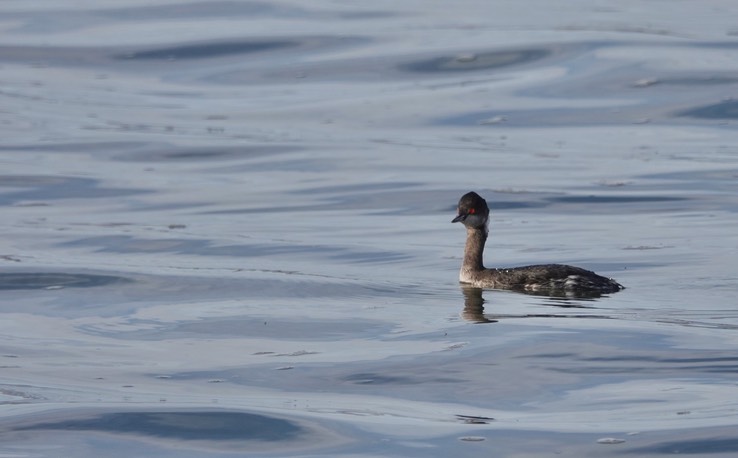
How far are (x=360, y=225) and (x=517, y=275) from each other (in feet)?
12.4

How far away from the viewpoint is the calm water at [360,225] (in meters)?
9.18

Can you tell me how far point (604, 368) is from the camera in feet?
33.1

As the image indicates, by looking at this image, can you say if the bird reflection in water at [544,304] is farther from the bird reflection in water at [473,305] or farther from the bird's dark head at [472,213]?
the bird's dark head at [472,213]

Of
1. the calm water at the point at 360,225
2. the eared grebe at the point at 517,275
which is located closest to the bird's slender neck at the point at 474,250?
the eared grebe at the point at 517,275

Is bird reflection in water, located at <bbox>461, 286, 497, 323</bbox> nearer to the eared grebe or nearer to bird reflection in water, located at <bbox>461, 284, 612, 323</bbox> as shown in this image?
bird reflection in water, located at <bbox>461, 284, 612, 323</bbox>

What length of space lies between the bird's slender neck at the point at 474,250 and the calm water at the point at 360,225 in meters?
0.49

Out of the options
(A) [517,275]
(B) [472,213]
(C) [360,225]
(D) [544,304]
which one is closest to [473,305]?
(D) [544,304]

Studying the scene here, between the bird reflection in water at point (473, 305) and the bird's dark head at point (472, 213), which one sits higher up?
the bird's dark head at point (472, 213)

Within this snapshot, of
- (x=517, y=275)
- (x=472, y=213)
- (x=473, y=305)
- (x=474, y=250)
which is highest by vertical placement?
(x=472, y=213)

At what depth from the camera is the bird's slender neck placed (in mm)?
14047

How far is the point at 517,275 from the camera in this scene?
13484 millimetres

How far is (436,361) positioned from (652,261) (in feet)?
14.3

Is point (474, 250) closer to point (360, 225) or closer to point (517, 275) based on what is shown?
point (517, 275)

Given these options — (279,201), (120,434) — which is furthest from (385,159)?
(120,434)
